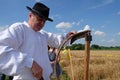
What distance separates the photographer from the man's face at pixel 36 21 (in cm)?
332

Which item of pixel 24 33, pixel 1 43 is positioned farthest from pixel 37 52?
pixel 1 43

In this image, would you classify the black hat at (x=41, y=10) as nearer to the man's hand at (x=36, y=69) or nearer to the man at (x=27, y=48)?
the man at (x=27, y=48)

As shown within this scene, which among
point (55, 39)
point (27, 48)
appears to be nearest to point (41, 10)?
point (27, 48)

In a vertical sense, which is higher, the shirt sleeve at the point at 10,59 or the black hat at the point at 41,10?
the black hat at the point at 41,10

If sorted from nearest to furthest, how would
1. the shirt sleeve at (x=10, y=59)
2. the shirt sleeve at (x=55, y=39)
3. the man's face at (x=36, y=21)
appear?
the shirt sleeve at (x=10, y=59) < the man's face at (x=36, y=21) < the shirt sleeve at (x=55, y=39)

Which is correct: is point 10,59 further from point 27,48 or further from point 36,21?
point 36,21

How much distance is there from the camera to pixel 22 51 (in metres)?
3.32

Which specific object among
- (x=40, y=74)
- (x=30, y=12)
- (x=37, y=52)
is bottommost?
(x=40, y=74)

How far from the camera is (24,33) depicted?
3.36 m

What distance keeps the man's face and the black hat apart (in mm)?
38

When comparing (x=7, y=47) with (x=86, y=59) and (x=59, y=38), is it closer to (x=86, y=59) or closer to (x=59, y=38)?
(x=86, y=59)

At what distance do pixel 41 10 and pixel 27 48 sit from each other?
1.44 ft

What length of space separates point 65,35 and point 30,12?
2.32 ft

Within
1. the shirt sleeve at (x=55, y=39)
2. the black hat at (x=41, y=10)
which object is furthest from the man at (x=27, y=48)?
the shirt sleeve at (x=55, y=39)
